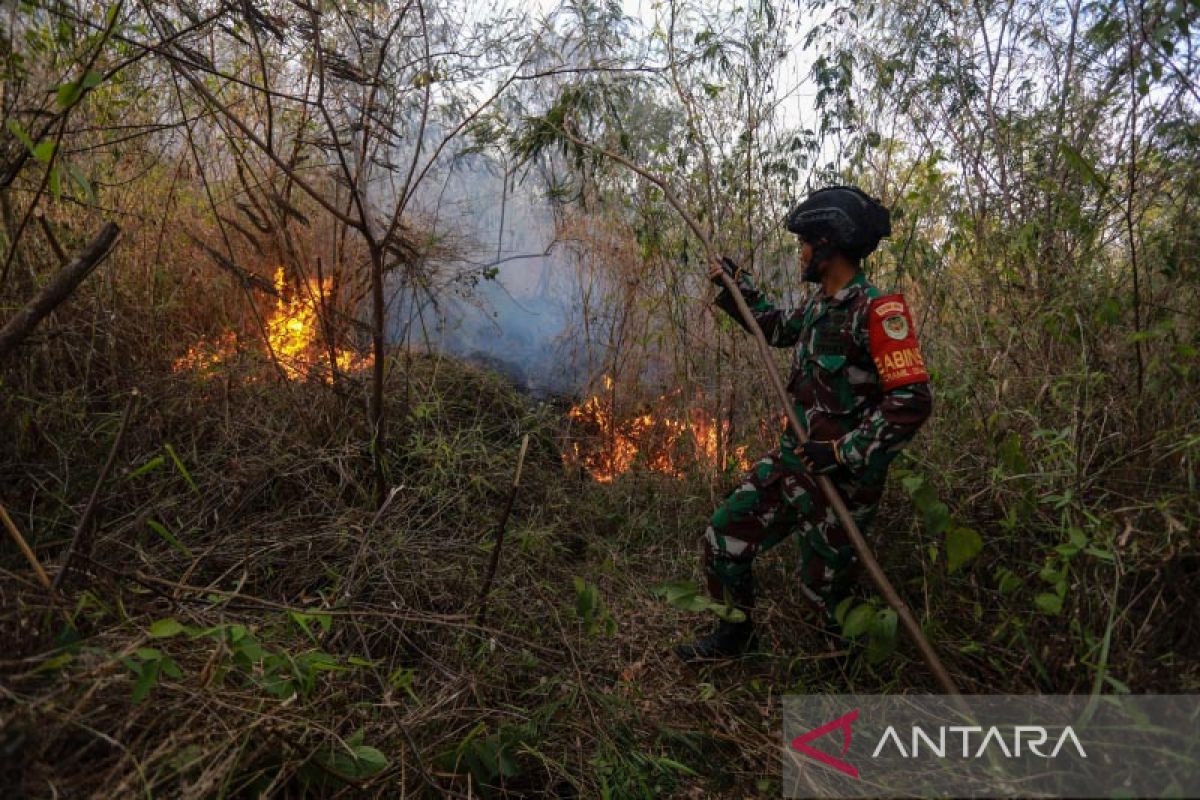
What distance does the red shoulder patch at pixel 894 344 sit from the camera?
192 centimetres

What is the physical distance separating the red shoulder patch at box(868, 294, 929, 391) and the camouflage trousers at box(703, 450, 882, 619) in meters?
0.40

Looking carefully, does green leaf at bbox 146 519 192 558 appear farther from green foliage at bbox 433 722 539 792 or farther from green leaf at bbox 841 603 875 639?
green leaf at bbox 841 603 875 639

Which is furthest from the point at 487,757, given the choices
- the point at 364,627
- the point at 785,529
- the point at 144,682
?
the point at 785,529

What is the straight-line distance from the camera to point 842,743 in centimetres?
194

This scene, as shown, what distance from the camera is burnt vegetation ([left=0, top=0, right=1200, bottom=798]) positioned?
1.64 m

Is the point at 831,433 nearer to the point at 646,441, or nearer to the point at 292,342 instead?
the point at 646,441

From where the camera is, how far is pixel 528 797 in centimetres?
175

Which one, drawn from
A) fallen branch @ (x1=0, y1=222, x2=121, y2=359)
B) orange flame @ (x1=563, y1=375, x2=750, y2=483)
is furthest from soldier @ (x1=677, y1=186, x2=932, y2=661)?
fallen branch @ (x1=0, y1=222, x2=121, y2=359)

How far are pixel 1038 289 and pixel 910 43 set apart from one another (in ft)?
4.92

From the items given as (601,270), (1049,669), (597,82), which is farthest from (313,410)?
(1049,669)

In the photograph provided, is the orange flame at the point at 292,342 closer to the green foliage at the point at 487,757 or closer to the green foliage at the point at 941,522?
the green foliage at the point at 487,757

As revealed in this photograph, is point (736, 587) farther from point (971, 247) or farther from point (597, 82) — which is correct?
point (597, 82)

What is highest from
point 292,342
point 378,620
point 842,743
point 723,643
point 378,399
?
point 292,342

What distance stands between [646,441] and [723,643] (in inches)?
77.6
